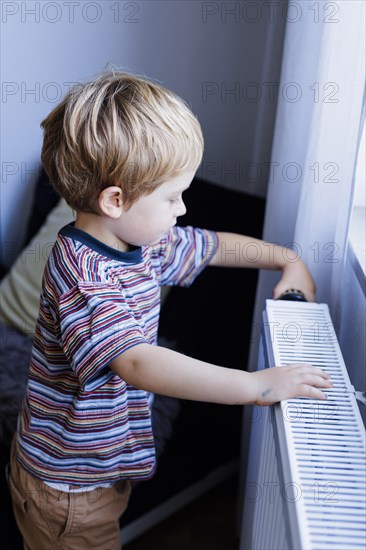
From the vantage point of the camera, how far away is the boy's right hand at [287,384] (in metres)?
0.94

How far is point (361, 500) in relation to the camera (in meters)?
0.79

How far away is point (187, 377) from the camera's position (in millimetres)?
938

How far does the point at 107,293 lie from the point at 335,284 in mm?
440

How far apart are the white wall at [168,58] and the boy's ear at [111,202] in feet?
2.92

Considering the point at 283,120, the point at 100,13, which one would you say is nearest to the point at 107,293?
the point at 283,120

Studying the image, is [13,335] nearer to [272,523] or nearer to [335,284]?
[335,284]

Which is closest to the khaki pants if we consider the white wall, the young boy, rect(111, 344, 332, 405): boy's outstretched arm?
the young boy

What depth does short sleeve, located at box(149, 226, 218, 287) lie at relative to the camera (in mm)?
1242

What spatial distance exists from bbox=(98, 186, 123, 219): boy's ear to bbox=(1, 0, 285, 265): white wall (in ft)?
2.92
